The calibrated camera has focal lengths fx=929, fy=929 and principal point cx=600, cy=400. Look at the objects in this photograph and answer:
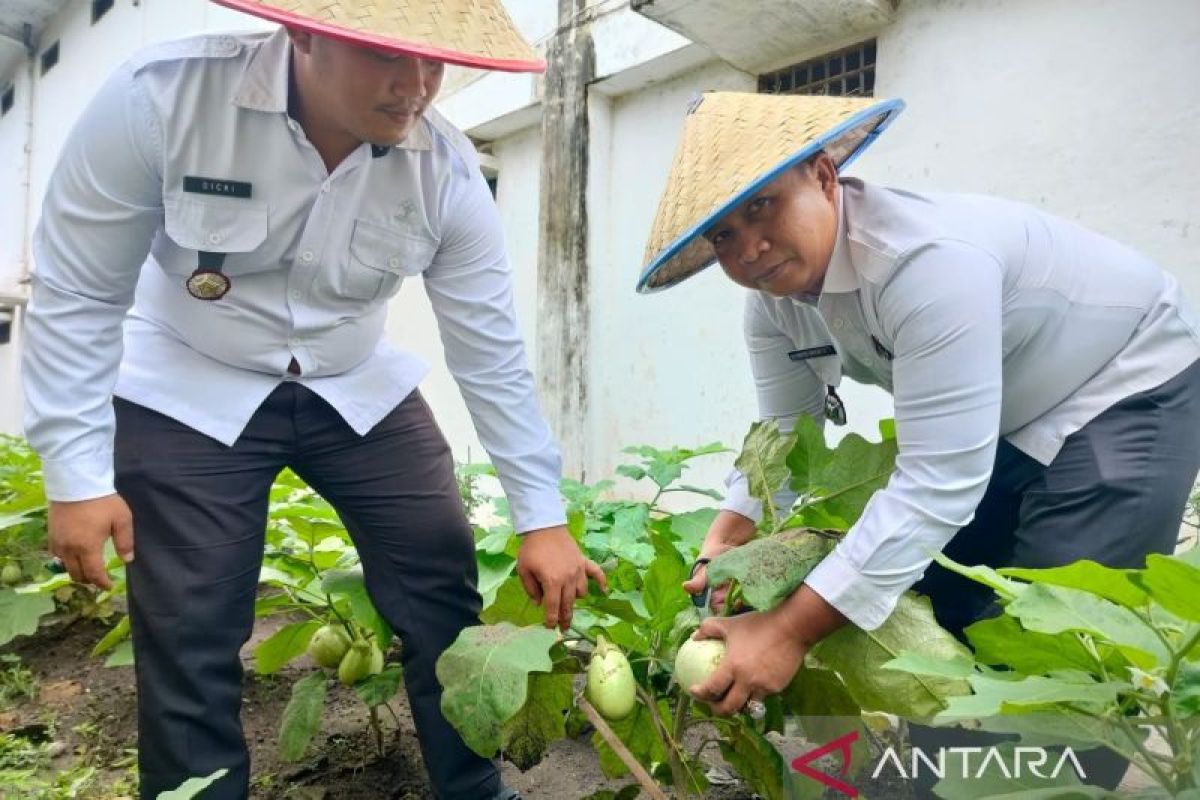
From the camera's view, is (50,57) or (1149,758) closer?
(1149,758)

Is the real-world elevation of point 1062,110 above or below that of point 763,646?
above

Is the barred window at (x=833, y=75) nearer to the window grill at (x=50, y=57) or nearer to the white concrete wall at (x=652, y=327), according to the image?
the white concrete wall at (x=652, y=327)

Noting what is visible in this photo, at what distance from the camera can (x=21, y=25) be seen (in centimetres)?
1398

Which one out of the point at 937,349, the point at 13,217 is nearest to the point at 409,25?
the point at 937,349

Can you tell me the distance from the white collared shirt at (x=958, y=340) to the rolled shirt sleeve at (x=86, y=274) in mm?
1157

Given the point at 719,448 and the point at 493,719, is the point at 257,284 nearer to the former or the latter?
the point at 493,719

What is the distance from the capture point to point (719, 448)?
2.96m

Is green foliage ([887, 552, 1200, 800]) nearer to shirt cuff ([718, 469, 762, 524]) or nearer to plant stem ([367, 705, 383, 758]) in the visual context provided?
shirt cuff ([718, 469, 762, 524])

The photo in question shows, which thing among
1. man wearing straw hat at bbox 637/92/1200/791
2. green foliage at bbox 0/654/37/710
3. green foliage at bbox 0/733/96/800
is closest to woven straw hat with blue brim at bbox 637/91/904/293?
man wearing straw hat at bbox 637/92/1200/791

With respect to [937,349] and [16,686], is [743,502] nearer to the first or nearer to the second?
[937,349]

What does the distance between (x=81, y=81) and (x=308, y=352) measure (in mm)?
12681

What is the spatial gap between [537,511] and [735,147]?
798 millimetres

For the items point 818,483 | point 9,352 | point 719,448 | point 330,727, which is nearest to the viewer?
point 818,483

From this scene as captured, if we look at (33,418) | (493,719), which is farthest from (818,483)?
(33,418)
